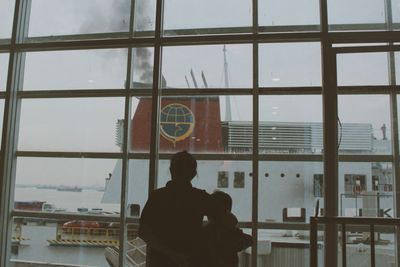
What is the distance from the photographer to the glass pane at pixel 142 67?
13.8 feet

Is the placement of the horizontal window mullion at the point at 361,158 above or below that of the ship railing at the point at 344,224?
above

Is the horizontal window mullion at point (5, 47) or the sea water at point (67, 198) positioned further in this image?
the horizontal window mullion at point (5, 47)

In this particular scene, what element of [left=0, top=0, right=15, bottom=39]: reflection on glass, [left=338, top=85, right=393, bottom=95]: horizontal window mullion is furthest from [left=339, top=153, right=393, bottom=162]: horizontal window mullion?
[left=0, top=0, right=15, bottom=39]: reflection on glass

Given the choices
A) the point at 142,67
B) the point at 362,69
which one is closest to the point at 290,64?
the point at 362,69

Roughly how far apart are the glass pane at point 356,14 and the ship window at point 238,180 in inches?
67.7

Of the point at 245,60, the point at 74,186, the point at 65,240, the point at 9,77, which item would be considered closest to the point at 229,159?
the point at 245,60

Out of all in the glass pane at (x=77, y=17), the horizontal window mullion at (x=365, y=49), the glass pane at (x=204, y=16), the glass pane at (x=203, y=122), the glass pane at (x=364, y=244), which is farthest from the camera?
the glass pane at (x=77, y=17)

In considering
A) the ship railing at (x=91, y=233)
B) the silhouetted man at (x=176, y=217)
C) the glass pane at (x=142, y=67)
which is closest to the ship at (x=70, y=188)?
the ship railing at (x=91, y=233)

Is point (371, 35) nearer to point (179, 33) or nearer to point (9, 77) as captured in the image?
point (179, 33)

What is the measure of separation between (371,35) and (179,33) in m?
1.89

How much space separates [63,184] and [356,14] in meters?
3.53

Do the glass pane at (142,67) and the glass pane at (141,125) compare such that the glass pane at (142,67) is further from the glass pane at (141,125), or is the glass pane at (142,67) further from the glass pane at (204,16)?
the glass pane at (204,16)

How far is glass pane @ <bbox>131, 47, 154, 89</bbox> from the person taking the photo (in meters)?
4.20

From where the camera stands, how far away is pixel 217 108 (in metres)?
4.07
